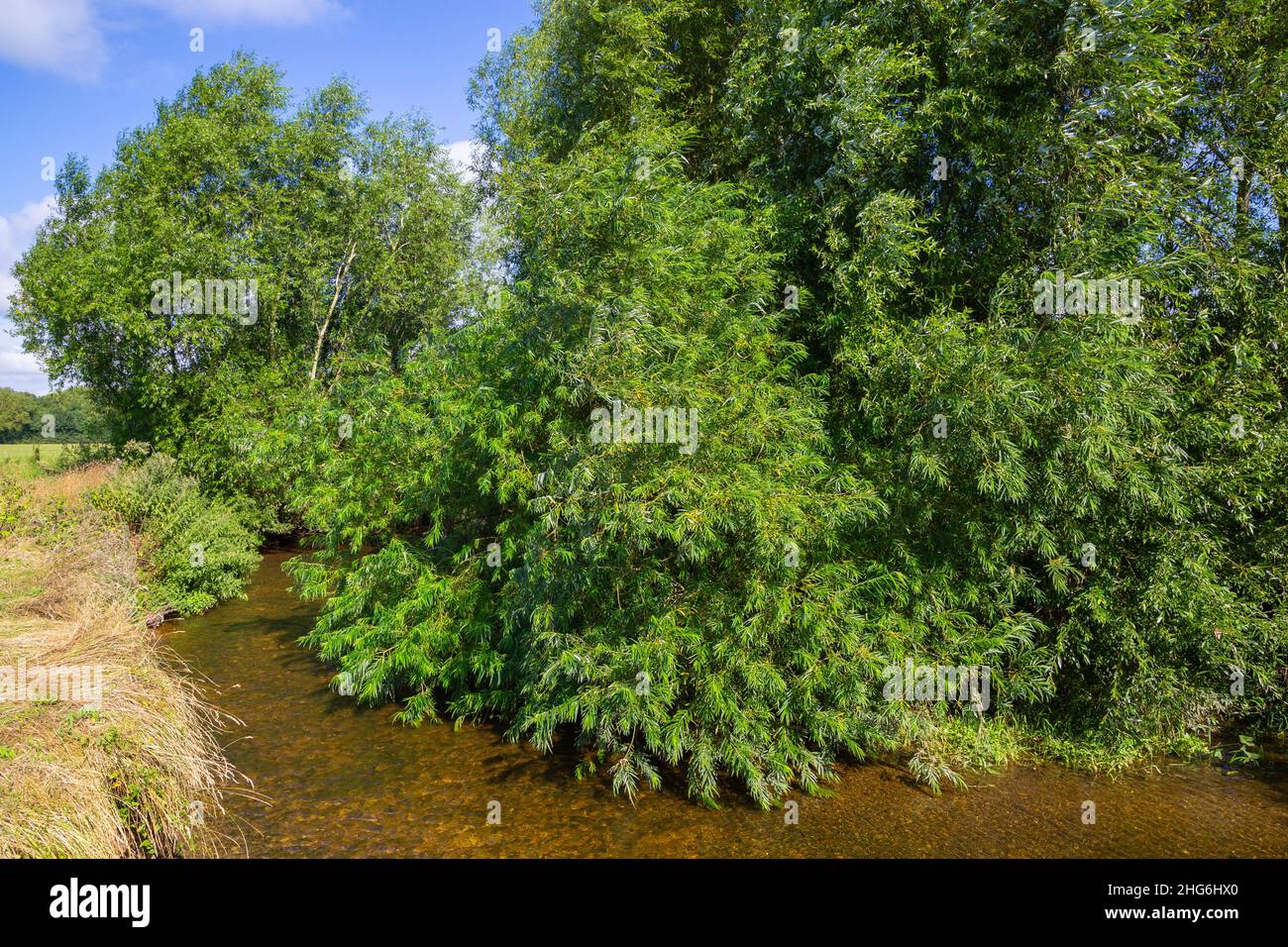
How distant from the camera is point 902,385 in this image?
903 centimetres

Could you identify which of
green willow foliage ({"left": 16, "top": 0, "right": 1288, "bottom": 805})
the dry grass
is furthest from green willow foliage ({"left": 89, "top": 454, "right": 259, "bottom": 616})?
the dry grass

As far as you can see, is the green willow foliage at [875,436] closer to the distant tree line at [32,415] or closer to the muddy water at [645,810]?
the muddy water at [645,810]

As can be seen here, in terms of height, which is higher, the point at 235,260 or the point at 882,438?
the point at 235,260

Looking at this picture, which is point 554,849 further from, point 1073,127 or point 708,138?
point 708,138

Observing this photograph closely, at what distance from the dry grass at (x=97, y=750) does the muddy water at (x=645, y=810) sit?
3.07 ft

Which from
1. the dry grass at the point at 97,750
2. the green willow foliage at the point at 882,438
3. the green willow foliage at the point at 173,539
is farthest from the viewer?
the green willow foliage at the point at 173,539

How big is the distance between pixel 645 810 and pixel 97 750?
4859 mm

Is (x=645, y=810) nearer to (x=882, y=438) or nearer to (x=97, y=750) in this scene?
(x=97, y=750)

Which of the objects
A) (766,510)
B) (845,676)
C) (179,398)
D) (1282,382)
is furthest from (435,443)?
(179,398)

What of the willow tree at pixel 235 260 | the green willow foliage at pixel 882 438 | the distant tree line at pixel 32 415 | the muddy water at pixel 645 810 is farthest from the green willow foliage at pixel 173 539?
the distant tree line at pixel 32 415

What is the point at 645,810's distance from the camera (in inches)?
301

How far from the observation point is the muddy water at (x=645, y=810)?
Result: 6922 millimetres

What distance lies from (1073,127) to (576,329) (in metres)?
6.40

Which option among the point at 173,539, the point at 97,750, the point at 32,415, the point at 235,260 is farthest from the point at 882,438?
the point at 32,415
